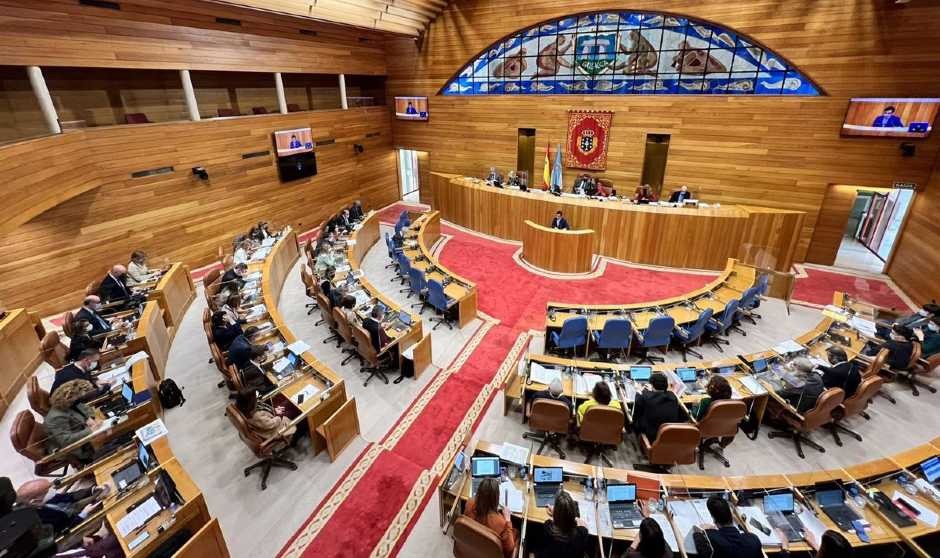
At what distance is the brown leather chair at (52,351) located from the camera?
20.1ft

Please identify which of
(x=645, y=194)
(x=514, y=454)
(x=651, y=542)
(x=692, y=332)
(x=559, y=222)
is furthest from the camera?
(x=645, y=194)

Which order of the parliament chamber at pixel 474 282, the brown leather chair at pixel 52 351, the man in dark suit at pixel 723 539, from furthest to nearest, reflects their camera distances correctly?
the brown leather chair at pixel 52 351
the parliament chamber at pixel 474 282
the man in dark suit at pixel 723 539

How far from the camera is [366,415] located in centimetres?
593

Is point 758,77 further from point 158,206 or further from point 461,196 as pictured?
point 158,206

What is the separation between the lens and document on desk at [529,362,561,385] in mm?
5362

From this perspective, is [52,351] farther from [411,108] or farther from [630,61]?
[630,61]

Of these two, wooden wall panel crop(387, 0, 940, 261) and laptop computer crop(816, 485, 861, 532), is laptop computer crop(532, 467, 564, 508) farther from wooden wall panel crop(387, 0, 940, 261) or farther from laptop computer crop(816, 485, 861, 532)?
wooden wall panel crop(387, 0, 940, 261)

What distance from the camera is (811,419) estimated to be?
4.91m

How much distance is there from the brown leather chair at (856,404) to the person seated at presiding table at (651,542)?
12.5 feet

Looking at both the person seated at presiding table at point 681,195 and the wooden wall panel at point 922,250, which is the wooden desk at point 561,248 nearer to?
the person seated at presiding table at point 681,195

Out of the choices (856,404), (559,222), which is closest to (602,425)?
(856,404)

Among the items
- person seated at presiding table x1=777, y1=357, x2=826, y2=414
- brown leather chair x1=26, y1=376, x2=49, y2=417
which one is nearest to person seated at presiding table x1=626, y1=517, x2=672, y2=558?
person seated at presiding table x1=777, y1=357, x2=826, y2=414

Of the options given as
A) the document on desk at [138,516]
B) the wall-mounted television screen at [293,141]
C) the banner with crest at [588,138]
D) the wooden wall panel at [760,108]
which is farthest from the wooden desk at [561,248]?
the document on desk at [138,516]

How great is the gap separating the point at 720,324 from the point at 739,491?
3.97 m
